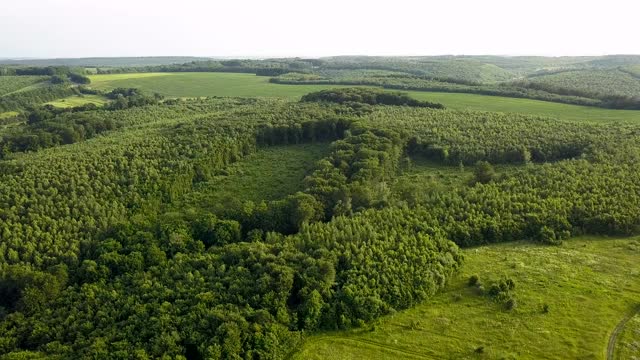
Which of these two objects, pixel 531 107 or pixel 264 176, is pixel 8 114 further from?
pixel 531 107

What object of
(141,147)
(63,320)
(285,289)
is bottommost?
(63,320)

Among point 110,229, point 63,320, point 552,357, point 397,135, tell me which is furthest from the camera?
point 397,135

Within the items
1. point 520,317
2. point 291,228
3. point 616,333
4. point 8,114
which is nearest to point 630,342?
point 616,333

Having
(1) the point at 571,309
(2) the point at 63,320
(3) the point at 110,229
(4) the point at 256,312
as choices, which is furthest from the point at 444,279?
(3) the point at 110,229

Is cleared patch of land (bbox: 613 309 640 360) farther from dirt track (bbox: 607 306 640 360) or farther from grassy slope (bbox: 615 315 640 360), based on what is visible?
dirt track (bbox: 607 306 640 360)

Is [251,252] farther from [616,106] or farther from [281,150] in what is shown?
[616,106]

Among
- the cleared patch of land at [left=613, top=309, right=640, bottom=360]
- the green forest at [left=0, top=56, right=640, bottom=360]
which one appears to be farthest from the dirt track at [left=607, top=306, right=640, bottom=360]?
the green forest at [left=0, top=56, right=640, bottom=360]
